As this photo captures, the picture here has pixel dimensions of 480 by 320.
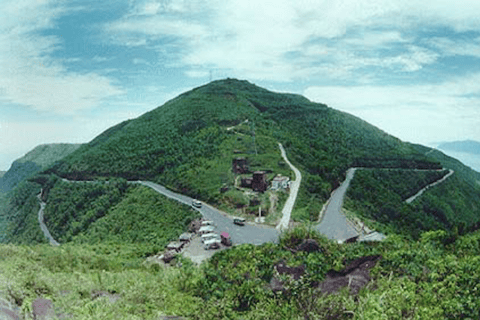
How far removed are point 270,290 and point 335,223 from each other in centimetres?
3285

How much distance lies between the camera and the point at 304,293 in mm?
14805

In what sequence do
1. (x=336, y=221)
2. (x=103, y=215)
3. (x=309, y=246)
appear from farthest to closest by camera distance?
(x=103, y=215) → (x=336, y=221) → (x=309, y=246)

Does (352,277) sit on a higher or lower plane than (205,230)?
higher

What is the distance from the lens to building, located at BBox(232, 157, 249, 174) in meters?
59.9

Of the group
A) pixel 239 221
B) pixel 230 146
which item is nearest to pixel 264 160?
pixel 230 146

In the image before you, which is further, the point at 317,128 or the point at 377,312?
the point at 317,128

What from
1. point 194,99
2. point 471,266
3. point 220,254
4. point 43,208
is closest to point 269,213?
point 220,254

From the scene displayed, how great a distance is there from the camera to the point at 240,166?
6041 cm

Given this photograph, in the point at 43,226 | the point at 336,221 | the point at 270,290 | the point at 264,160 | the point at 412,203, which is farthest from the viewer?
the point at 412,203

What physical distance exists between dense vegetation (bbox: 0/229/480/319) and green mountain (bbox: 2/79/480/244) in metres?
26.6

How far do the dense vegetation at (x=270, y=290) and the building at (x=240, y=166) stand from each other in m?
40.0

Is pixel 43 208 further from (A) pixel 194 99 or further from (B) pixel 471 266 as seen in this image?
(B) pixel 471 266

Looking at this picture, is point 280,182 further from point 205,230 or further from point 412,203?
point 412,203

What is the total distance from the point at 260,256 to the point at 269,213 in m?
26.9
